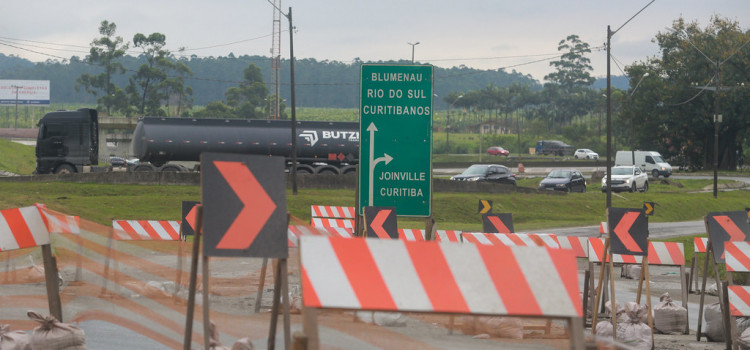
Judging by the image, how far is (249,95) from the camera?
14675cm

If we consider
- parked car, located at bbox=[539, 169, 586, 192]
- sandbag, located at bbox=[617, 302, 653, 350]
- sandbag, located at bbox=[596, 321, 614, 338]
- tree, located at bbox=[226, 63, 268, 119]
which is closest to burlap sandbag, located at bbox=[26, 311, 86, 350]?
sandbag, located at bbox=[617, 302, 653, 350]

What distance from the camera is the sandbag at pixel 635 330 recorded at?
10203 millimetres

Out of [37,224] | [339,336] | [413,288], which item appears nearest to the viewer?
[413,288]

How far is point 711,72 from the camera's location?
259ft

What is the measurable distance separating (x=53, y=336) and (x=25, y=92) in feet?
558

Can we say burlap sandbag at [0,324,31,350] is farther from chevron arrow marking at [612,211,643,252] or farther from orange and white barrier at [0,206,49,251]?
chevron arrow marking at [612,211,643,252]

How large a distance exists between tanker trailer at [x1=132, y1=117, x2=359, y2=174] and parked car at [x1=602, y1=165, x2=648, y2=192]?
14113mm

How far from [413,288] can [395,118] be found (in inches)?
348

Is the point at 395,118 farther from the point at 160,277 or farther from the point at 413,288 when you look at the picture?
the point at 413,288

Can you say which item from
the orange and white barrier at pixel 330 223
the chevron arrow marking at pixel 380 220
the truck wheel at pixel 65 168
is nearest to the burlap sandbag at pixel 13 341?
the chevron arrow marking at pixel 380 220

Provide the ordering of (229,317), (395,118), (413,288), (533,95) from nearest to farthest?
1. (413,288)
2. (229,317)
3. (395,118)
4. (533,95)

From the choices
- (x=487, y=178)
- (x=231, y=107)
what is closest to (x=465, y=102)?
(x=231, y=107)

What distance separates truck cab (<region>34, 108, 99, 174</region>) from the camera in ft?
155

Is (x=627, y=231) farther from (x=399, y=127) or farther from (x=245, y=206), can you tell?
(x=245, y=206)
